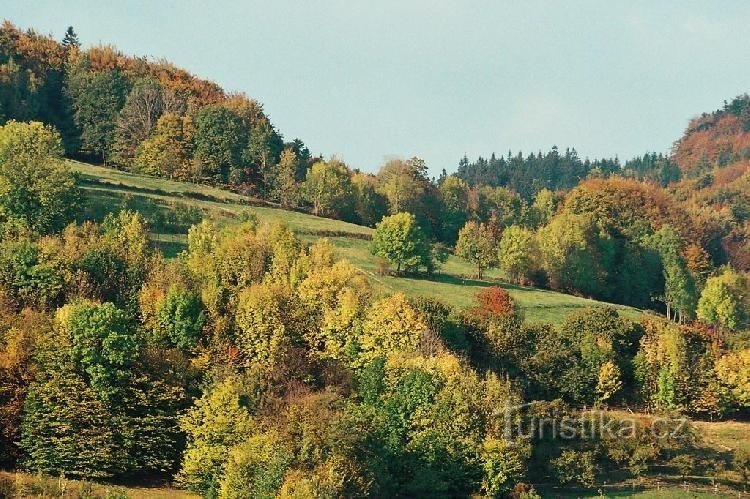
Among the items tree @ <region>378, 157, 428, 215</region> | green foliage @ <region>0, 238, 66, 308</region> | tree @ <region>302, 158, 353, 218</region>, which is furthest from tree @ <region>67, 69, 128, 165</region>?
green foliage @ <region>0, 238, 66, 308</region>

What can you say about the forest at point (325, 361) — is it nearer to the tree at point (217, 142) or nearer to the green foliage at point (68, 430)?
the green foliage at point (68, 430)

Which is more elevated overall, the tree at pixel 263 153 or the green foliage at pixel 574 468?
the tree at pixel 263 153

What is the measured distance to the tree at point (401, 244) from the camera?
10456cm

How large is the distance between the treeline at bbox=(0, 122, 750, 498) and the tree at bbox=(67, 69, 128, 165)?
36557 millimetres

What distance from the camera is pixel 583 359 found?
8544 centimetres

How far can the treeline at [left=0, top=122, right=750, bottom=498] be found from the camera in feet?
220

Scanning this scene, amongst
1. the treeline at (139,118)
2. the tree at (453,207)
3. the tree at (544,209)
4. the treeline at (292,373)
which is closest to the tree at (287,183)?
the treeline at (139,118)

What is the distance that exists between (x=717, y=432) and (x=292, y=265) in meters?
35.6

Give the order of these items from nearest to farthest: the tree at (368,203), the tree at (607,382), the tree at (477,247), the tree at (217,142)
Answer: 1. the tree at (607,382)
2. the tree at (477,247)
3. the tree at (217,142)
4. the tree at (368,203)

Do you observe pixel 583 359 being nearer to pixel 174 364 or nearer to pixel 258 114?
pixel 174 364

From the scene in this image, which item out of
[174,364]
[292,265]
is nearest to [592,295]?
[292,265]

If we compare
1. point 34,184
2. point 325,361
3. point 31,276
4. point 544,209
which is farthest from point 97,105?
point 325,361

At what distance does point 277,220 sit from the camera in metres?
102

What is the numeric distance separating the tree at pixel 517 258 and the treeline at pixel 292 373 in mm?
20443
